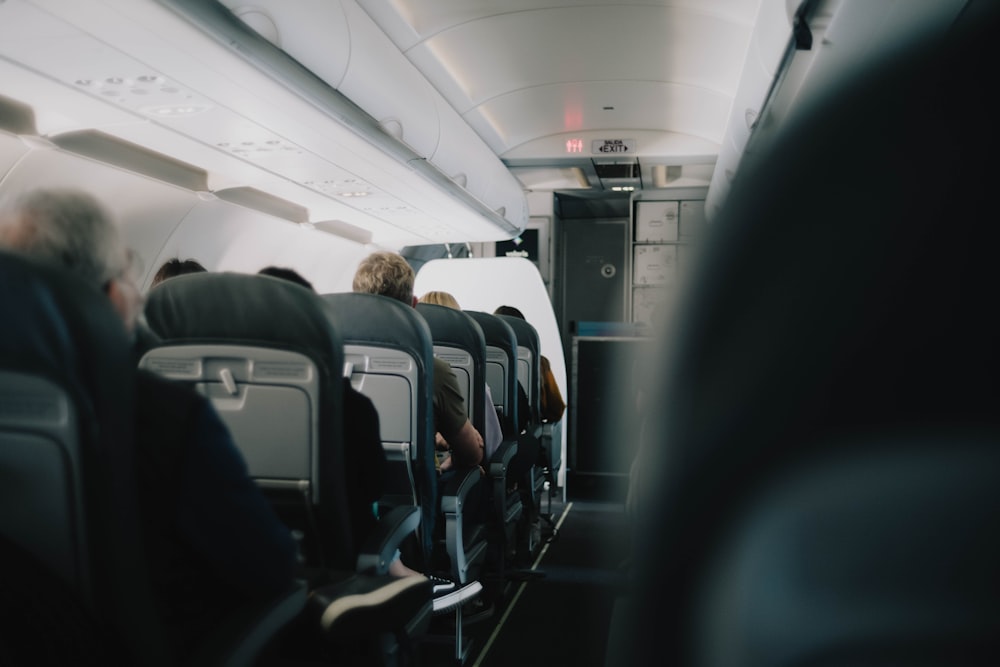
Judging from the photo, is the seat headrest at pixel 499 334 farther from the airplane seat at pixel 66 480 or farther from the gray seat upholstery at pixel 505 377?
the airplane seat at pixel 66 480

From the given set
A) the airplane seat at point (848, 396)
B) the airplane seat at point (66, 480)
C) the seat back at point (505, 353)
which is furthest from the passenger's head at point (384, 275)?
the airplane seat at point (848, 396)

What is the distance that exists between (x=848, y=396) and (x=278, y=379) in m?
2.21

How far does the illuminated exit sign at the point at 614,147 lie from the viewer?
936cm

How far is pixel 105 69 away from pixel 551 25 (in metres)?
3.97

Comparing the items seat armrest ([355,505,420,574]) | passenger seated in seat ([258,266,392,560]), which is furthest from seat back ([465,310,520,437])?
passenger seated in seat ([258,266,392,560])

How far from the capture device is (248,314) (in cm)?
→ 235

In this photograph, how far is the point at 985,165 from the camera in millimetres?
243

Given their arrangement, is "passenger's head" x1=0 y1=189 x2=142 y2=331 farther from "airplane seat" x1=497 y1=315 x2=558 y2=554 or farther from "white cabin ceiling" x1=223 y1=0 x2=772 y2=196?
"airplane seat" x1=497 y1=315 x2=558 y2=554

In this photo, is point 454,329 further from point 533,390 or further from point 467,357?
point 533,390

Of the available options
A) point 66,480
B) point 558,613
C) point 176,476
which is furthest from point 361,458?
point 558,613

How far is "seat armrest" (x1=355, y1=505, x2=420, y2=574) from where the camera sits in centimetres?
259

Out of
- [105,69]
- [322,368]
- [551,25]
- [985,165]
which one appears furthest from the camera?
[551,25]

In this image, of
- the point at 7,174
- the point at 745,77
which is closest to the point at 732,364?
the point at 745,77

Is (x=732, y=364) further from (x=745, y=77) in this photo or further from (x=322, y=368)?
(x=745, y=77)
